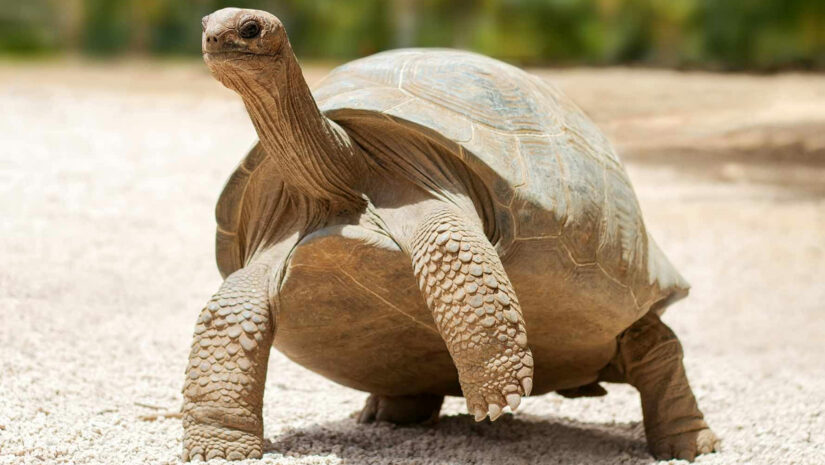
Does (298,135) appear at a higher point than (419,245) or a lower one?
higher

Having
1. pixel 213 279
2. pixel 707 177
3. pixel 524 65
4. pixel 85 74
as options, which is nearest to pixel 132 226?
pixel 213 279

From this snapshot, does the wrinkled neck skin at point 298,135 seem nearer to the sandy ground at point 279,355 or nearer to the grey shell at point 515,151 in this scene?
the grey shell at point 515,151

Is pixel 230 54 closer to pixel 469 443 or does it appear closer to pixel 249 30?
pixel 249 30

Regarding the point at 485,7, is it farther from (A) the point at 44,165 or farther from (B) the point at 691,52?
(A) the point at 44,165

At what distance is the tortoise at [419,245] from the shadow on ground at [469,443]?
0.20 metres

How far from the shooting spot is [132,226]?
7473mm

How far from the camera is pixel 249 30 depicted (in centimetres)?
281

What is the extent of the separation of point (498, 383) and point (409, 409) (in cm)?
129

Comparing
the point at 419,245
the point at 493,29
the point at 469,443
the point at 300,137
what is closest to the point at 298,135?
the point at 300,137

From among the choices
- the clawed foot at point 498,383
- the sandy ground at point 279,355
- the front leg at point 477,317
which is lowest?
the sandy ground at point 279,355

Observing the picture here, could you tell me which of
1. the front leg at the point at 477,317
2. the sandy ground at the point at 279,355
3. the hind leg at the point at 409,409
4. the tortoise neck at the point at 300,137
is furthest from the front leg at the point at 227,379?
the hind leg at the point at 409,409

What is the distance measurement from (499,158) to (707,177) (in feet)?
21.1

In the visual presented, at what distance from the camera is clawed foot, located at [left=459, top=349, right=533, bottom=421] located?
9.53ft

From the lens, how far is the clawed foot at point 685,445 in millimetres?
3867
